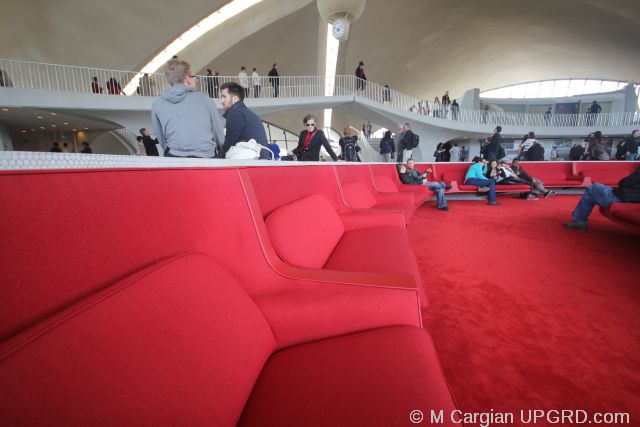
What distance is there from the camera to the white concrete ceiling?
1162cm

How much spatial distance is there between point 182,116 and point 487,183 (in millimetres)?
5288

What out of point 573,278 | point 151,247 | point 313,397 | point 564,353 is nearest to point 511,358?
point 564,353

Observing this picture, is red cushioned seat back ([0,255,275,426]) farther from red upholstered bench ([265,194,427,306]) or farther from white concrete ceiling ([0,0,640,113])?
white concrete ceiling ([0,0,640,113])

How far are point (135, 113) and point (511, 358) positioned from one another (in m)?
13.4

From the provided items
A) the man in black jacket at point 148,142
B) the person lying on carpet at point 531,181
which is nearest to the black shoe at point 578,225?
the person lying on carpet at point 531,181

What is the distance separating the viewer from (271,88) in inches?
502

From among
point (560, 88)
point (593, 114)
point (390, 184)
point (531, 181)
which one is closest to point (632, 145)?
point (531, 181)

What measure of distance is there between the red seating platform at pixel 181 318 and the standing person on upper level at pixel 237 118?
1279 mm

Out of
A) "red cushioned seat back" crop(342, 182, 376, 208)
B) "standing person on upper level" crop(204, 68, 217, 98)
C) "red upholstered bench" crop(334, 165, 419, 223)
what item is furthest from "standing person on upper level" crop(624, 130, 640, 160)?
"standing person on upper level" crop(204, 68, 217, 98)

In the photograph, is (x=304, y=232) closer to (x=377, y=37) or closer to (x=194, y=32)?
(x=194, y=32)

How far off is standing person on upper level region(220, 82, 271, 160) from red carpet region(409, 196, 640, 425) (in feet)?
5.53

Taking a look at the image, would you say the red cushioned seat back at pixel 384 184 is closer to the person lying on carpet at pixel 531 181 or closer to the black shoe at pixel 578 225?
the black shoe at pixel 578 225

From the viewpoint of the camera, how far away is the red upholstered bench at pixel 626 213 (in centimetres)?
216

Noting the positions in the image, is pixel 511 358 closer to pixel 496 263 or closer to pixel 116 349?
pixel 496 263
